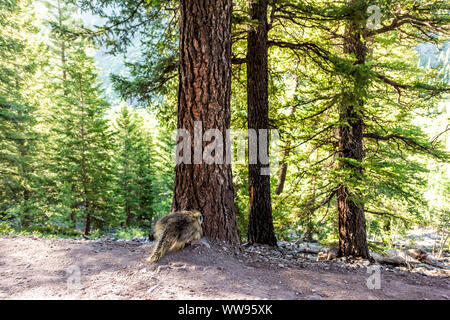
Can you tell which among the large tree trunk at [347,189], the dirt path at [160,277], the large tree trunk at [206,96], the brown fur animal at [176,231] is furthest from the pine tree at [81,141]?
the large tree trunk at [347,189]

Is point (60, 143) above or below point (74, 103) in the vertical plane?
below

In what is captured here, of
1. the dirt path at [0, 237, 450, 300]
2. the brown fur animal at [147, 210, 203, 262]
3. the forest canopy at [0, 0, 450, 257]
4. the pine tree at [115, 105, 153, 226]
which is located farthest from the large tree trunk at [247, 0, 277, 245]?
the pine tree at [115, 105, 153, 226]

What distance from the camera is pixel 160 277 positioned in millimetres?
2703

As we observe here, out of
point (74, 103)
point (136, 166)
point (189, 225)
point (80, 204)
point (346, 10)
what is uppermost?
point (74, 103)

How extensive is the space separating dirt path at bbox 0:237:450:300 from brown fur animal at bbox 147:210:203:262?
0.11 m

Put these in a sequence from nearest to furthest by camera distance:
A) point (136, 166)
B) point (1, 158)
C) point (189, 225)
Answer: point (189, 225) < point (1, 158) < point (136, 166)

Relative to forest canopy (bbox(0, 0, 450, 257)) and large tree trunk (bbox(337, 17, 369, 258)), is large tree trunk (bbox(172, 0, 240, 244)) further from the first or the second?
large tree trunk (bbox(337, 17, 369, 258))

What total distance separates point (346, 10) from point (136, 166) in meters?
20.4

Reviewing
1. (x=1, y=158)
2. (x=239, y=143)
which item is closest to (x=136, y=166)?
(x=1, y=158)

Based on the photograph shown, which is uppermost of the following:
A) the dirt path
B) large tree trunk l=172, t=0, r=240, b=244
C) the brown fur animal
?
large tree trunk l=172, t=0, r=240, b=244

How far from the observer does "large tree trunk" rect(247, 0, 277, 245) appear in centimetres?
633
